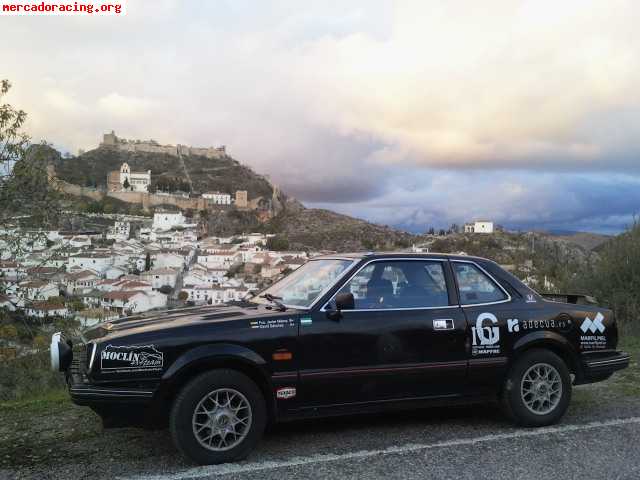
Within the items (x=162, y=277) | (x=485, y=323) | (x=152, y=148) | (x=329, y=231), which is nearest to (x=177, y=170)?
(x=152, y=148)

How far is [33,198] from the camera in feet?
32.6

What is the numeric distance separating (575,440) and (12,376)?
7.38 metres

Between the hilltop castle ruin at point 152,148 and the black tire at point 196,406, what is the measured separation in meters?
177

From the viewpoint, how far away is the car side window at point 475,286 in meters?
5.15

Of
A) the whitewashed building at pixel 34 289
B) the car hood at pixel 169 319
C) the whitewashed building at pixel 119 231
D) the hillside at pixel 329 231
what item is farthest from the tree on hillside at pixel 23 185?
the whitewashed building at pixel 119 231

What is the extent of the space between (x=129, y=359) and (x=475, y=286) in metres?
3.09

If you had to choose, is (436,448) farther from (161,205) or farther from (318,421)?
(161,205)

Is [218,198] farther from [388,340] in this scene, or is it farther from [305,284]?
[388,340]

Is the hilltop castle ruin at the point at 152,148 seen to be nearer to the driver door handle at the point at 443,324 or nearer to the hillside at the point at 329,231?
the hillside at the point at 329,231

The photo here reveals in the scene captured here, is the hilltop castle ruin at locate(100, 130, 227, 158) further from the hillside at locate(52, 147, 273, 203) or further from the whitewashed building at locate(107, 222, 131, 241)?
the whitewashed building at locate(107, 222, 131, 241)

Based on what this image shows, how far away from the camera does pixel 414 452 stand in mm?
4391

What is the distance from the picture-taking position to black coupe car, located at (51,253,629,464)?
13.5 feet

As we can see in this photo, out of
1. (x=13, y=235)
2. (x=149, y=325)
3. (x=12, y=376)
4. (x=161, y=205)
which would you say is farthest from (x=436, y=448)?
(x=161, y=205)

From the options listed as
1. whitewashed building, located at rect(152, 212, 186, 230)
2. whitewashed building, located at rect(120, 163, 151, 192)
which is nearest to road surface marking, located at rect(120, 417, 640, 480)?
whitewashed building, located at rect(152, 212, 186, 230)
